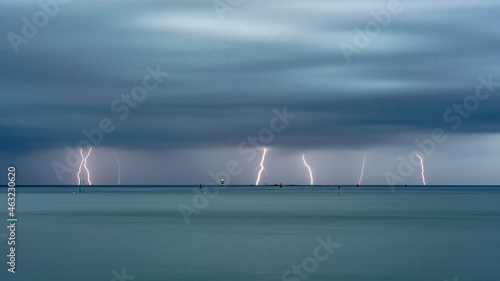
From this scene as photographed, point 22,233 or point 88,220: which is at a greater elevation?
point 88,220

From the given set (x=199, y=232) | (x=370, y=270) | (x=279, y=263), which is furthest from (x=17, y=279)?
(x=199, y=232)

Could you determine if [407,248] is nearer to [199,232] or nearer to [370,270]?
[370,270]

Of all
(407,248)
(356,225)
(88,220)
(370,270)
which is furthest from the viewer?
(88,220)

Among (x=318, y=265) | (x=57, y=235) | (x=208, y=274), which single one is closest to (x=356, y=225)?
(x=57, y=235)

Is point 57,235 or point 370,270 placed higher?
point 57,235

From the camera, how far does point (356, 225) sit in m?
54.0

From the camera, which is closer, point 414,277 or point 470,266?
point 414,277

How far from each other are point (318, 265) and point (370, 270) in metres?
2.24

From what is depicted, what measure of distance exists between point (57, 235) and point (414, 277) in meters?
24.7

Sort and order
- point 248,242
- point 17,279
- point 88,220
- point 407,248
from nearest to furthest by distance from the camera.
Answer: point 17,279, point 407,248, point 248,242, point 88,220

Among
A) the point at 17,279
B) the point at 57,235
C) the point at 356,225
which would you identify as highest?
the point at 356,225

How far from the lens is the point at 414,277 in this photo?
26875 millimetres

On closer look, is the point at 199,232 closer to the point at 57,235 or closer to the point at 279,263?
the point at 57,235

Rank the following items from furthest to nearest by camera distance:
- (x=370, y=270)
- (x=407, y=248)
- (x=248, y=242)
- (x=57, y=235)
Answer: (x=57, y=235) → (x=248, y=242) → (x=407, y=248) → (x=370, y=270)
